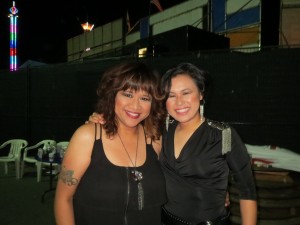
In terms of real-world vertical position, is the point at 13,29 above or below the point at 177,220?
above

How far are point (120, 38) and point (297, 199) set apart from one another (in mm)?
16181

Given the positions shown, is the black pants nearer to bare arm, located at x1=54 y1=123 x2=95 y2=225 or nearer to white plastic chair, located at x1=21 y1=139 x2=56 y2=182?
bare arm, located at x1=54 y1=123 x2=95 y2=225

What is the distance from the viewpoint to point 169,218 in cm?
194

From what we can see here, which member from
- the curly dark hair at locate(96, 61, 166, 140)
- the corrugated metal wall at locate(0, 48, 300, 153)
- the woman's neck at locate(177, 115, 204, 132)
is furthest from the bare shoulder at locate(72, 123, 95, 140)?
the corrugated metal wall at locate(0, 48, 300, 153)

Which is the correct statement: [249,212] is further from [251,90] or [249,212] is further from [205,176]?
[251,90]

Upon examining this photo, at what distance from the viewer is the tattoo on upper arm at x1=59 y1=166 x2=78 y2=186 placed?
A: 5.61 feet

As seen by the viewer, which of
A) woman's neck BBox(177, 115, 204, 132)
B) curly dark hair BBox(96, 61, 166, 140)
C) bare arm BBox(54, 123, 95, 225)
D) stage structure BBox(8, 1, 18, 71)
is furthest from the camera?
stage structure BBox(8, 1, 18, 71)

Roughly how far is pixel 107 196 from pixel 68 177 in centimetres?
25

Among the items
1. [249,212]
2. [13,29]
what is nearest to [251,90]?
[249,212]

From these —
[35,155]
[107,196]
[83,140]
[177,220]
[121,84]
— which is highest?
[121,84]

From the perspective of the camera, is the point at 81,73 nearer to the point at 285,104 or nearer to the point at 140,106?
the point at 285,104

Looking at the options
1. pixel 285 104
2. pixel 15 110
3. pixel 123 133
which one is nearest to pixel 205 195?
pixel 123 133

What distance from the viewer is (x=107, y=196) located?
172 cm

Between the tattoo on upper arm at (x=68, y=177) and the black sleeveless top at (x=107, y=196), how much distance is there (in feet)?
0.19
